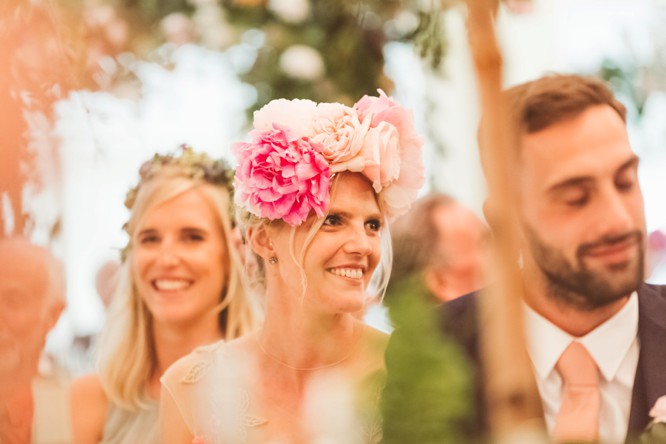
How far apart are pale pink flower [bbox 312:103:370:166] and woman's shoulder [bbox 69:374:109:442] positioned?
754 mm

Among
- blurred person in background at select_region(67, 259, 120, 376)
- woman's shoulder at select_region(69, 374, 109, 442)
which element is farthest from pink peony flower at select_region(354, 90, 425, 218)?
woman's shoulder at select_region(69, 374, 109, 442)

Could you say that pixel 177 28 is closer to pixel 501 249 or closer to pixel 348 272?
pixel 348 272

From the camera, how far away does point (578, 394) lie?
145 cm

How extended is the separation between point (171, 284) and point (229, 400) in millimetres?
277

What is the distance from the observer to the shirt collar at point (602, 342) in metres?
1.45

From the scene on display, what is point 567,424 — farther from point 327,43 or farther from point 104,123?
point 104,123

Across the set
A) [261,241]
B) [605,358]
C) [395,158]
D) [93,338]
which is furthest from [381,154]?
[93,338]

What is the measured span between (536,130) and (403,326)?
120 cm

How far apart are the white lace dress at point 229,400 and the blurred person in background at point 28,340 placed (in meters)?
0.33

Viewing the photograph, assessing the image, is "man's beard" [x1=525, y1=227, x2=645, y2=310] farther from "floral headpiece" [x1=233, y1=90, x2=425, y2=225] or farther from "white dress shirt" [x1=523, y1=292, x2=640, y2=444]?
"floral headpiece" [x1=233, y1=90, x2=425, y2=225]

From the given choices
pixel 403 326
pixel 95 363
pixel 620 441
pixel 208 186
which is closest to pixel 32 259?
pixel 95 363

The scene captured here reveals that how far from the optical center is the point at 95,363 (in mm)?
1778

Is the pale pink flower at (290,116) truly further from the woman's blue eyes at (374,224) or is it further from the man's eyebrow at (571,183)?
the man's eyebrow at (571,183)

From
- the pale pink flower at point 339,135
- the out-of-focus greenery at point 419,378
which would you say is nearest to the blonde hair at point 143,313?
the pale pink flower at point 339,135
